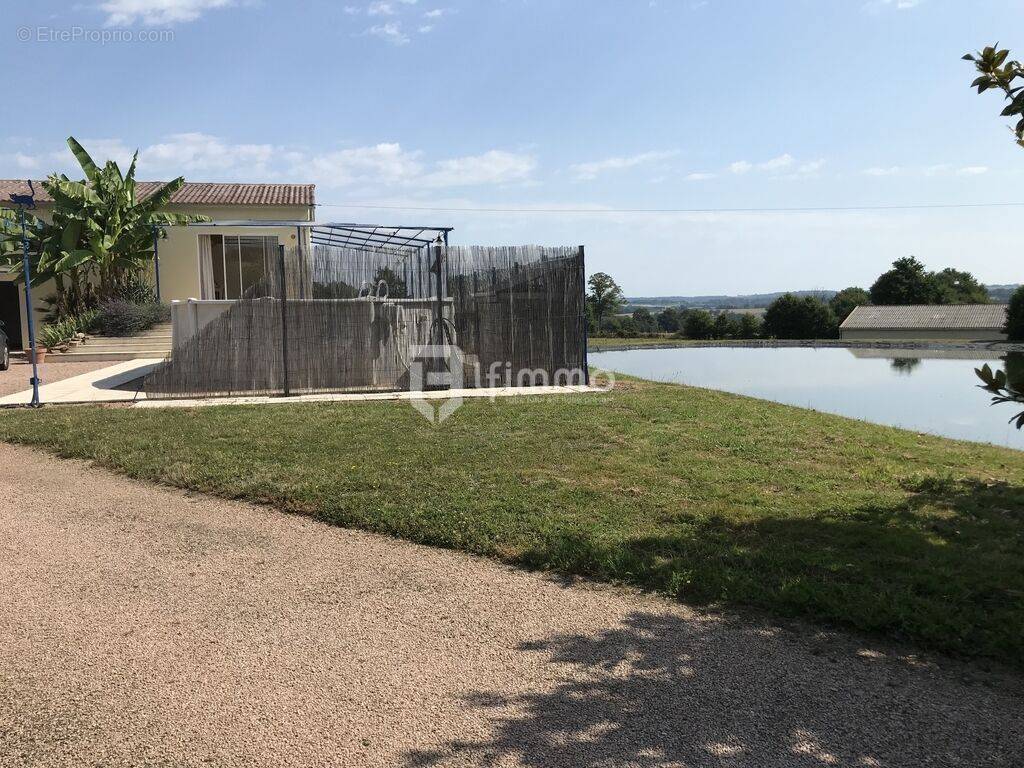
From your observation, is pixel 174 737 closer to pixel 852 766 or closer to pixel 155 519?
pixel 852 766

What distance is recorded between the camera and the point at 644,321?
174 ft

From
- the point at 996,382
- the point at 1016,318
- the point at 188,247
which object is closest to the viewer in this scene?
the point at 996,382

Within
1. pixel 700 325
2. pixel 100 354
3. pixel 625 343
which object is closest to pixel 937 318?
pixel 625 343

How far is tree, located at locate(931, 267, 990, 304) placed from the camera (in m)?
59.7

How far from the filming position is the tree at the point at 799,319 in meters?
49.7

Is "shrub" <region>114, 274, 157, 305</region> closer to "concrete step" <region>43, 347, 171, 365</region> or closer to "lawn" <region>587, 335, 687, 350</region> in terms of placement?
"concrete step" <region>43, 347, 171, 365</region>

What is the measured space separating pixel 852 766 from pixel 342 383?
1070 centimetres

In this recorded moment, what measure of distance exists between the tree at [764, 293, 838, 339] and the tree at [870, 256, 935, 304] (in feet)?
38.2

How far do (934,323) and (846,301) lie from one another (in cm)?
2250

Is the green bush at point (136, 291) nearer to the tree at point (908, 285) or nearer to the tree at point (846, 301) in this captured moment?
the tree at point (846, 301)

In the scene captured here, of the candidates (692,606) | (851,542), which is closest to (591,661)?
(692,606)

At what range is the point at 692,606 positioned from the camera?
4.19m

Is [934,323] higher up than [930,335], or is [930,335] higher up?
[934,323]

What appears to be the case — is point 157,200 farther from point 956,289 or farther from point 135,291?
point 956,289
